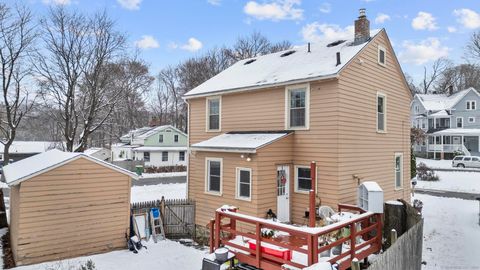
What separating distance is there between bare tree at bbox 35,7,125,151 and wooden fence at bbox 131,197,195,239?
15.7 metres

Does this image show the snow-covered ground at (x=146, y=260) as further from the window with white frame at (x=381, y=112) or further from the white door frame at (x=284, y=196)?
the window with white frame at (x=381, y=112)

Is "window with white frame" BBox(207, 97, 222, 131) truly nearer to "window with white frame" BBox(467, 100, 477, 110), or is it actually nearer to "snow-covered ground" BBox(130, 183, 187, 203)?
"snow-covered ground" BBox(130, 183, 187, 203)

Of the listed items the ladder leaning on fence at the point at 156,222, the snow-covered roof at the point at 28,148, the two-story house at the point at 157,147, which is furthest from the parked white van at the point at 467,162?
the snow-covered roof at the point at 28,148

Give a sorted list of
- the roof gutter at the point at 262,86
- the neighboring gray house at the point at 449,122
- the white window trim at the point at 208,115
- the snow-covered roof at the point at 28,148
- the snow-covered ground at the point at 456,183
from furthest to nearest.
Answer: the snow-covered roof at the point at 28,148, the neighboring gray house at the point at 449,122, the snow-covered ground at the point at 456,183, the white window trim at the point at 208,115, the roof gutter at the point at 262,86

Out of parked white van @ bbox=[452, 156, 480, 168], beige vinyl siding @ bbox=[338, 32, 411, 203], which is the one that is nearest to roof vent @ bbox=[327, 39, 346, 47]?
beige vinyl siding @ bbox=[338, 32, 411, 203]

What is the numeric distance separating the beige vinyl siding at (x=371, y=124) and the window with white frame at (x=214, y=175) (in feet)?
14.8

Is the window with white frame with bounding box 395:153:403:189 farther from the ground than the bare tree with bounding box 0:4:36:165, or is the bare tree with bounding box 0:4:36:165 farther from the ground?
the bare tree with bounding box 0:4:36:165

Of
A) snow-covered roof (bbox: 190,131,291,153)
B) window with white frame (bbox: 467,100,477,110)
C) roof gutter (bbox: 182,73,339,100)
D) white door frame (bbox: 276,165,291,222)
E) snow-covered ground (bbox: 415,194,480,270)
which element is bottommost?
snow-covered ground (bbox: 415,194,480,270)

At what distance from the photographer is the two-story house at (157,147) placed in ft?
115

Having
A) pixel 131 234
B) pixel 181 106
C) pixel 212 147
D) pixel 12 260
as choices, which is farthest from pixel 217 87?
pixel 181 106

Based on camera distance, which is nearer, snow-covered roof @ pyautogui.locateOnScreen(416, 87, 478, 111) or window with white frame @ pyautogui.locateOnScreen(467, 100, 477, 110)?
window with white frame @ pyautogui.locateOnScreen(467, 100, 477, 110)

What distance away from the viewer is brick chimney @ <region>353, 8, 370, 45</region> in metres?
12.6

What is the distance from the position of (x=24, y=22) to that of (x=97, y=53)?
16.8 feet

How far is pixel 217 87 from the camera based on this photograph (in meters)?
15.1
